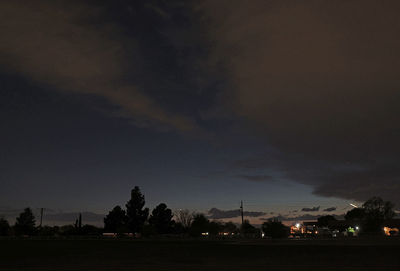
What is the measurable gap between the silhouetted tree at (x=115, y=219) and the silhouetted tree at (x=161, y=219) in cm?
970

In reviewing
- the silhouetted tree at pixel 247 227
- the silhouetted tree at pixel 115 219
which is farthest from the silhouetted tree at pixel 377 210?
the silhouetted tree at pixel 115 219

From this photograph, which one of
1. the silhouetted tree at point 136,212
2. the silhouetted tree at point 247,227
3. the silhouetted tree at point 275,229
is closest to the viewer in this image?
the silhouetted tree at point 275,229

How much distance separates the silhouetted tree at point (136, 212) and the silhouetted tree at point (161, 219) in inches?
223

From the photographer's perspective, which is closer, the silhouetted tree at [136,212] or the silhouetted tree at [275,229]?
the silhouetted tree at [275,229]

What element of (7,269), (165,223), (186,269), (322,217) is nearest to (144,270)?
(186,269)

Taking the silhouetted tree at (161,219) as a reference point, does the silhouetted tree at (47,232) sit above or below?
below

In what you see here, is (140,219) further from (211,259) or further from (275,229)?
(211,259)

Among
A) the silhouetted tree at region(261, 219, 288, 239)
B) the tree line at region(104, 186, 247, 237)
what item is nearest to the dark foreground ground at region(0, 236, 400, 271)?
the silhouetted tree at region(261, 219, 288, 239)

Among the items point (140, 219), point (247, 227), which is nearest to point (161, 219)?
point (140, 219)

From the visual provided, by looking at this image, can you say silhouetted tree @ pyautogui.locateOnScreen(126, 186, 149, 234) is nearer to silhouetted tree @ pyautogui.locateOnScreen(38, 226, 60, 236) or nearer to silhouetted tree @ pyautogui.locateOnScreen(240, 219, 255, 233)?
silhouetted tree @ pyautogui.locateOnScreen(38, 226, 60, 236)

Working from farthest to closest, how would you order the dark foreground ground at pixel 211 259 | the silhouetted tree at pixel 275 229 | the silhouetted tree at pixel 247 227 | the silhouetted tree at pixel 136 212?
the silhouetted tree at pixel 247 227 → the silhouetted tree at pixel 136 212 → the silhouetted tree at pixel 275 229 → the dark foreground ground at pixel 211 259

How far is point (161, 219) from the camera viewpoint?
11238cm

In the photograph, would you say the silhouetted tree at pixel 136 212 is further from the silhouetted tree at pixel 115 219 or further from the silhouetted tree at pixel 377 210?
the silhouetted tree at pixel 377 210

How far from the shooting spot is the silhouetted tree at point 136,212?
106 metres
